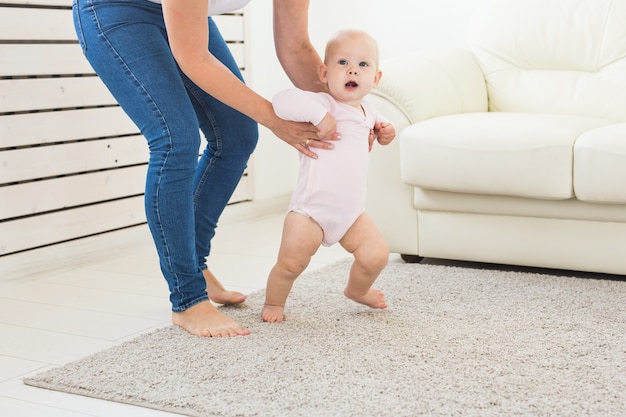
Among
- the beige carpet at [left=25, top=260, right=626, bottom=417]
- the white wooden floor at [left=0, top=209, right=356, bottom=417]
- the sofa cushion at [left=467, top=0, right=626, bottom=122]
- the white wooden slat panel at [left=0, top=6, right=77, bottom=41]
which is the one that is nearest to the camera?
the beige carpet at [left=25, top=260, right=626, bottom=417]

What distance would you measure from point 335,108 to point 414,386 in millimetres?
651

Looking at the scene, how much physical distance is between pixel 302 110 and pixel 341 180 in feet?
0.68

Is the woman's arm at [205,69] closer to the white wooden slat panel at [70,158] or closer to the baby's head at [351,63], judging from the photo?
the baby's head at [351,63]

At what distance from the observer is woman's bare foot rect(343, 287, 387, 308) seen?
2.12m

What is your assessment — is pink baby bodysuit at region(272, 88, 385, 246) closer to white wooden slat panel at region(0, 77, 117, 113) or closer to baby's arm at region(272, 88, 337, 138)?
baby's arm at region(272, 88, 337, 138)

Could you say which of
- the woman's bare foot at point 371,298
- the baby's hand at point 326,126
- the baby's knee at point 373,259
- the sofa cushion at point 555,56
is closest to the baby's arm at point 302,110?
the baby's hand at point 326,126

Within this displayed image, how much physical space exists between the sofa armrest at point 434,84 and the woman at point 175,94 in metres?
0.63

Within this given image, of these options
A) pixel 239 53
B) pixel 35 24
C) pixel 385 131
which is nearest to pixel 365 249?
pixel 385 131

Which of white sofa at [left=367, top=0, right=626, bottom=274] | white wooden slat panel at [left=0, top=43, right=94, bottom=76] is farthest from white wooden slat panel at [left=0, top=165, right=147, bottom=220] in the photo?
white sofa at [left=367, top=0, right=626, bottom=274]

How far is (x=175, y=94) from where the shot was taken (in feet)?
6.09

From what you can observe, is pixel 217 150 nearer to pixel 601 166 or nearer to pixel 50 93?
pixel 50 93

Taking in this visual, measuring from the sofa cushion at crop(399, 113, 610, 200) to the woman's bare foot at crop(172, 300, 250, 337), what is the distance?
794 mm

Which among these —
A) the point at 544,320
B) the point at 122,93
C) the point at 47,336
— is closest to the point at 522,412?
the point at 544,320

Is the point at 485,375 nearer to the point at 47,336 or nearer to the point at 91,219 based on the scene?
the point at 47,336
